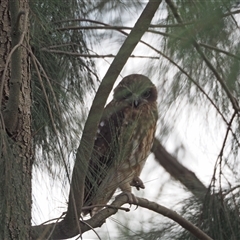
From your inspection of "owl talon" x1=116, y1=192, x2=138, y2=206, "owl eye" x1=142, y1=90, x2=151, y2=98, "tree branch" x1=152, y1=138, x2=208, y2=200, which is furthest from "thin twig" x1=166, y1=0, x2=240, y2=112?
"owl eye" x1=142, y1=90, x2=151, y2=98

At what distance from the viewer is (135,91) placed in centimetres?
364

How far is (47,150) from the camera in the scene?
2764mm

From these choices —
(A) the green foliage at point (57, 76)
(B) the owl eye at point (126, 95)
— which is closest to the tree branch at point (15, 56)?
(A) the green foliage at point (57, 76)

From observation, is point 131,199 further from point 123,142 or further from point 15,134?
point 15,134

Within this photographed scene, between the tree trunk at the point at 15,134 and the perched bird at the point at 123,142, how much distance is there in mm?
292

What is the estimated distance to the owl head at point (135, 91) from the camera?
323cm

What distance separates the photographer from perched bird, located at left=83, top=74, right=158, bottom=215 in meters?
2.57

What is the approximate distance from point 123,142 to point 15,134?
61 centimetres

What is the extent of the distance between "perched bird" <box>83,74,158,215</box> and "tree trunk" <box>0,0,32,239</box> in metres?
0.29

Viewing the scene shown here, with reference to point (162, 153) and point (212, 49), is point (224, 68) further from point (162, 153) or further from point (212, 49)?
point (162, 153)

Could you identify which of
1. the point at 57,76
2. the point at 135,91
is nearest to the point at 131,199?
the point at 57,76

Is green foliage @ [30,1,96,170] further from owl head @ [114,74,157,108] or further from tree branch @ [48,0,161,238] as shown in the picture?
owl head @ [114,74,157,108]

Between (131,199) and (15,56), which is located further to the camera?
(131,199)

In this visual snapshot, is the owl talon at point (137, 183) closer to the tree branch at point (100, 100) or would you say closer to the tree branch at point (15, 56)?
the tree branch at point (100, 100)
